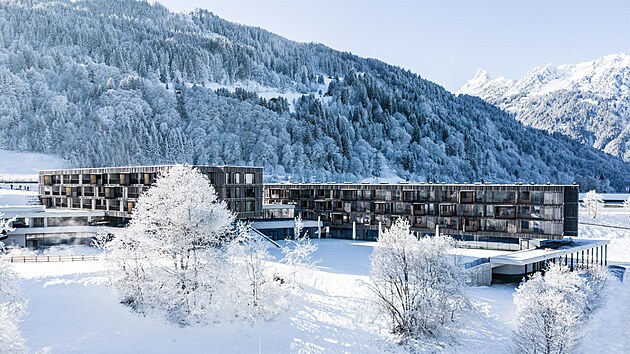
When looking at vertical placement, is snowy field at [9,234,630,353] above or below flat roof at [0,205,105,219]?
below

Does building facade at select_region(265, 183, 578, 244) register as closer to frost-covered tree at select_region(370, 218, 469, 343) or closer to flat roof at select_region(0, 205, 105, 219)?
frost-covered tree at select_region(370, 218, 469, 343)

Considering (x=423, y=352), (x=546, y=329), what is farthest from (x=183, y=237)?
(x=546, y=329)

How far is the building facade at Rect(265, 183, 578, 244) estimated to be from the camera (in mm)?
62906

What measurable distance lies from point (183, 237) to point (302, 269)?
12.3 m

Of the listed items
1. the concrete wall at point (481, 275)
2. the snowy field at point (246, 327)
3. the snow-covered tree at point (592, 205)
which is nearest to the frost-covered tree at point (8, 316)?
the snowy field at point (246, 327)

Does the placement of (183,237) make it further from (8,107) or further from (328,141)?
(8,107)

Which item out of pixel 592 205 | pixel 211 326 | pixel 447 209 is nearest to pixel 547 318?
pixel 211 326

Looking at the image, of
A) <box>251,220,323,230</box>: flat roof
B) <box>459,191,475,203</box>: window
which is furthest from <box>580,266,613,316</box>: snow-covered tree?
<box>251,220,323,230</box>: flat roof

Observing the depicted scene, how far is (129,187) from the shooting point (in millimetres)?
66375

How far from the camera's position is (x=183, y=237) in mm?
42094

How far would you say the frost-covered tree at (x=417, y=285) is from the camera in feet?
129

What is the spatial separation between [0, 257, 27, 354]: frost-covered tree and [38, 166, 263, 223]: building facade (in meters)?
28.1

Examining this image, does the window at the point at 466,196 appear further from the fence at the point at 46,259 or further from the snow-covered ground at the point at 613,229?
the fence at the point at 46,259

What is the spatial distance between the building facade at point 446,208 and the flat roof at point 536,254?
4.36 metres
